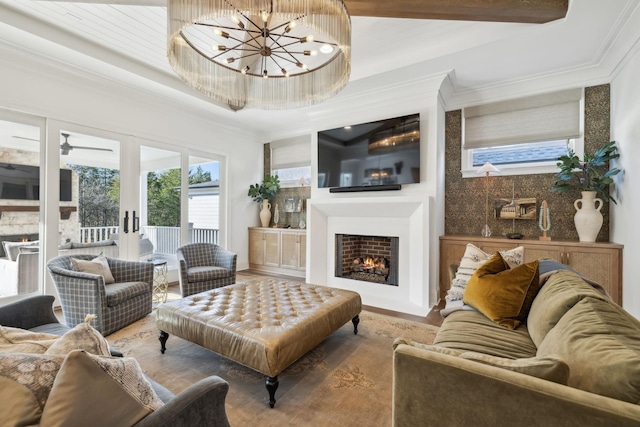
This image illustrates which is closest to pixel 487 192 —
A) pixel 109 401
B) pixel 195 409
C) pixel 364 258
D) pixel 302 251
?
pixel 364 258

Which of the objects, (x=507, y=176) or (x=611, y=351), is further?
(x=507, y=176)

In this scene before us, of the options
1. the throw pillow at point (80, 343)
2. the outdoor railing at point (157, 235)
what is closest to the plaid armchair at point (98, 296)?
the outdoor railing at point (157, 235)

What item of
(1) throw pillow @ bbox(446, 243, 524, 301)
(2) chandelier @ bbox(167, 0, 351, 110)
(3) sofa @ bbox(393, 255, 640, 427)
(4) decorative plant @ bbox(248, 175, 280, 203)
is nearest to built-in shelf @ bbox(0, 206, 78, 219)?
(2) chandelier @ bbox(167, 0, 351, 110)

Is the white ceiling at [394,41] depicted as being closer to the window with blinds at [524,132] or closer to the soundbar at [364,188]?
the window with blinds at [524,132]

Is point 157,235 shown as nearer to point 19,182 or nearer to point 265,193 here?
point 19,182

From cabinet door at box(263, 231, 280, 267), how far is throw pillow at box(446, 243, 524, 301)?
3487 mm

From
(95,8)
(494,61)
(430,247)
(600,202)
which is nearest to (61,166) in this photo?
(95,8)

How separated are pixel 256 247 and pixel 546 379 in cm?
524

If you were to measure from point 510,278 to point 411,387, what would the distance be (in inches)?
48.4

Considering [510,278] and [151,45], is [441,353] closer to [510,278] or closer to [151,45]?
[510,278]

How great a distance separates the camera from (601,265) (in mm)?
2949

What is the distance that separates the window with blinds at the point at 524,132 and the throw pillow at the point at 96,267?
4.58 metres

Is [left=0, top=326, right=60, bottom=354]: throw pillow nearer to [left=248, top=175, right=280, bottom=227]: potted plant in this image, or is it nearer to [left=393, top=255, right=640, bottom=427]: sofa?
[left=393, top=255, right=640, bottom=427]: sofa

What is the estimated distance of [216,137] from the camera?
514cm
